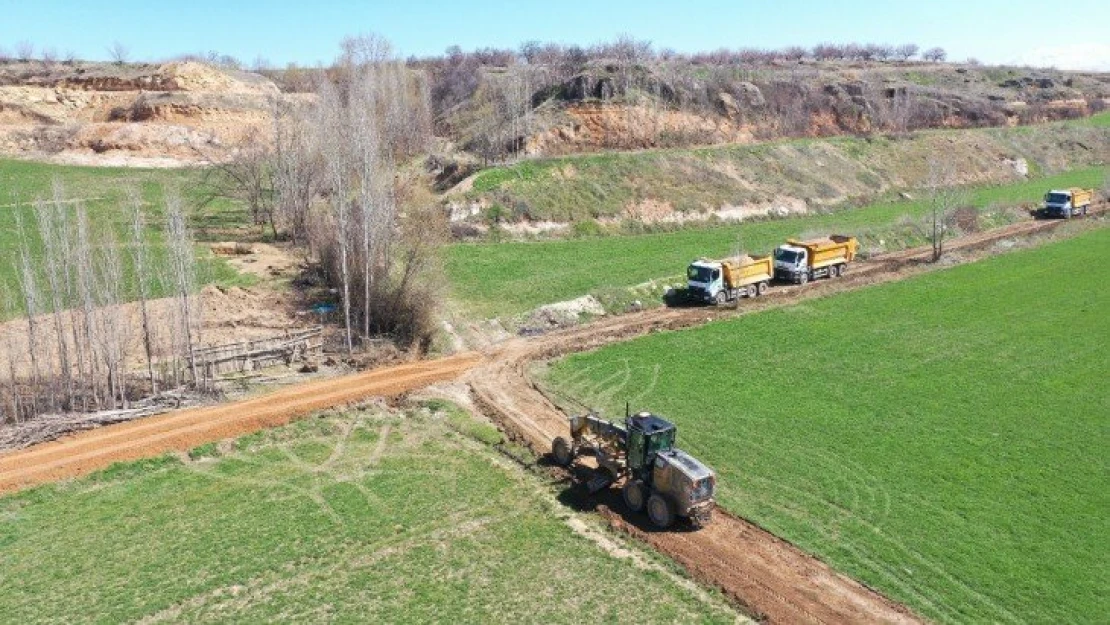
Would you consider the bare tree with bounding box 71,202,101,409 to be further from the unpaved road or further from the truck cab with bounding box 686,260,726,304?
the truck cab with bounding box 686,260,726,304

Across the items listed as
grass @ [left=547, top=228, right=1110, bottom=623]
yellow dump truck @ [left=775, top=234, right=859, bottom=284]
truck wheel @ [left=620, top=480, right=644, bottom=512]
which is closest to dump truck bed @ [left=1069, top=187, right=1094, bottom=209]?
grass @ [left=547, top=228, right=1110, bottom=623]

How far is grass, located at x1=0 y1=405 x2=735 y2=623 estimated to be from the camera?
1777 centimetres

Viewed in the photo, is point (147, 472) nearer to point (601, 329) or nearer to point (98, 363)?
point (98, 363)

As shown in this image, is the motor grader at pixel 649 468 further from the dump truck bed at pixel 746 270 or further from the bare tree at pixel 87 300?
the dump truck bed at pixel 746 270

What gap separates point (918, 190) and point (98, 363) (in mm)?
69307

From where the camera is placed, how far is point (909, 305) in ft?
134

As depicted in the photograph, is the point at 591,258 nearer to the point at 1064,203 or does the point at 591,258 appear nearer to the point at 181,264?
the point at 181,264

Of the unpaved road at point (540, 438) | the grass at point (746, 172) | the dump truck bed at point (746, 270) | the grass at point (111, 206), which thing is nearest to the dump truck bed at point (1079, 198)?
the grass at point (746, 172)

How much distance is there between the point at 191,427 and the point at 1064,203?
67.3m

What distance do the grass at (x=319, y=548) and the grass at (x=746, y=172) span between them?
31778mm

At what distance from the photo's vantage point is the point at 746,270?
41.7 meters

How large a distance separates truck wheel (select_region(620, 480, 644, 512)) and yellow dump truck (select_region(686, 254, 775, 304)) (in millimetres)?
20145

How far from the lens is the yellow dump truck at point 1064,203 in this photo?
64.6 meters

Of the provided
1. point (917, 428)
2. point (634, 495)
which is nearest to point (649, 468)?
point (634, 495)
